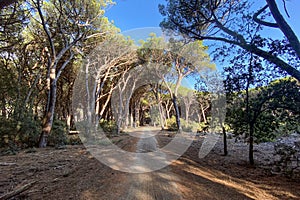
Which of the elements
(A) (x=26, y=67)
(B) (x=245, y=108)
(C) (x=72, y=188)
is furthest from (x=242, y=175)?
(A) (x=26, y=67)

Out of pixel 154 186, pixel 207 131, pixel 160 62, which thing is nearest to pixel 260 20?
pixel 207 131

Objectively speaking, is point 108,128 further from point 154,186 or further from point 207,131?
point 154,186

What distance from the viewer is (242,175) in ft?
12.5

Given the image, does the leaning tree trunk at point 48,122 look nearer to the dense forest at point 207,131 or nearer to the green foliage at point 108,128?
the dense forest at point 207,131

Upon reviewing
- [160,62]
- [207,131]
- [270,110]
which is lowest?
[207,131]

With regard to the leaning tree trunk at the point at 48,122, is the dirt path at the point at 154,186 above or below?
below

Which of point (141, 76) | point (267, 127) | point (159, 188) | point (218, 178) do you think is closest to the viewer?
point (159, 188)

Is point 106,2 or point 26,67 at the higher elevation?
point 106,2

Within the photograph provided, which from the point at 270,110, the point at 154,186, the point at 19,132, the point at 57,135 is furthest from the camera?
the point at 57,135

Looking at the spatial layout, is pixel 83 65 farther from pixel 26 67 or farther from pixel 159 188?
pixel 159 188

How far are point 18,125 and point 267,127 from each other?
29.3ft

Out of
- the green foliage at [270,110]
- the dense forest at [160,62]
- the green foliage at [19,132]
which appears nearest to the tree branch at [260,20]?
the dense forest at [160,62]

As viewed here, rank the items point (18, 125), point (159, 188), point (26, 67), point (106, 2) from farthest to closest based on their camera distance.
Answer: point (26, 67) → point (106, 2) → point (18, 125) → point (159, 188)

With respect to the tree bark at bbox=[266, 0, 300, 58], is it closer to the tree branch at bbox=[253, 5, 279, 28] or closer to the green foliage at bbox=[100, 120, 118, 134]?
the tree branch at bbox=[253, 5, 279, 28]
